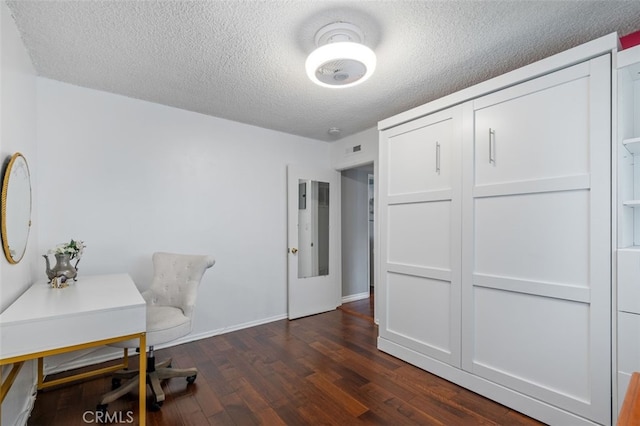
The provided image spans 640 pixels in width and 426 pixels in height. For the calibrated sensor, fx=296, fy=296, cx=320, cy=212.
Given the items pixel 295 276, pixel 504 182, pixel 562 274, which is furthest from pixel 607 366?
pixel 295 276

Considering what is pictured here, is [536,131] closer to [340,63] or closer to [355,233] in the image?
[340,63]

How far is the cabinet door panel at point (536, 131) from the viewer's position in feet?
5.82

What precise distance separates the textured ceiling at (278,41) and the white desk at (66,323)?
169cm

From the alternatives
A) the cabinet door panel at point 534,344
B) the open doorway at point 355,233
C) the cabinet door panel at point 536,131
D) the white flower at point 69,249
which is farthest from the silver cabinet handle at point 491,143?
the white flower at point 69,249

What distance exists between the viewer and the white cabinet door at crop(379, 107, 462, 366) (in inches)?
93.7

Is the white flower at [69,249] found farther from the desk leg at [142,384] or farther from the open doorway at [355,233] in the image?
the open doorway at [355,233]

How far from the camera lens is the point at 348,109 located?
126 inches

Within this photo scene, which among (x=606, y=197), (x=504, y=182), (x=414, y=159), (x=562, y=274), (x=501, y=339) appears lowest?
(x=501, y=339)

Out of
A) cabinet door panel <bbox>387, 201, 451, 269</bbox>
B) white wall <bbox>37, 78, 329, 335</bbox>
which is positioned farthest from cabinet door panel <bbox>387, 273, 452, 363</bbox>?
white wall <bbox>37, 78, 329, 335</bbox>

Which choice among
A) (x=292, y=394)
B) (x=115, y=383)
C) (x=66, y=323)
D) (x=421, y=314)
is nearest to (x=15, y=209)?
(x=66, y=323)

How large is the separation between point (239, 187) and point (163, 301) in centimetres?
156

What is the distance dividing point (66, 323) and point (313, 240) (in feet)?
10.0

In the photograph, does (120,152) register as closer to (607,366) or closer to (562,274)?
(562,274)

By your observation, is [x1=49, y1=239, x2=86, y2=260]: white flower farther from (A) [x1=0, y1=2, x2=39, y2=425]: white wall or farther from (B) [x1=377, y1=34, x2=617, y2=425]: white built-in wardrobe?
(B) [x1=377, y1=34, x2=617, y2=425]: white built-in wardrobe
